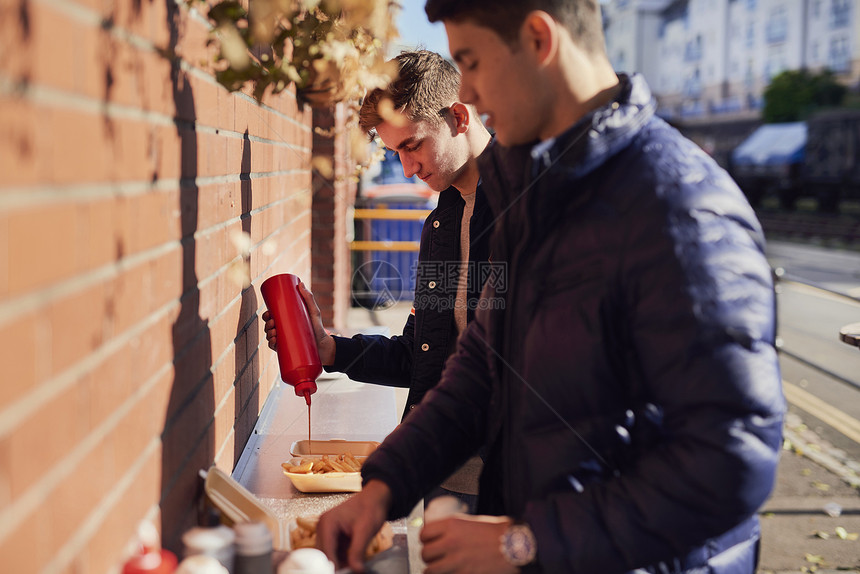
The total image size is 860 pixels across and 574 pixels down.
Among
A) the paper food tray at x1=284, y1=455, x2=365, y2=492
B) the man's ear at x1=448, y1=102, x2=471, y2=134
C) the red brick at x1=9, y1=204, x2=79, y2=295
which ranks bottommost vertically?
the paper food tray at x1=284, y1=455, x2=365, y2=492

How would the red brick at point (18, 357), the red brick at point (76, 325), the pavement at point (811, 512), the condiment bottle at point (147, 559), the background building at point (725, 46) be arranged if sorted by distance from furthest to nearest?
the background building at point (725, 46)
the pavement at point (811, 512)
the condiment bottle at point (147, 559)
the red brick at point (76, 325)
the red brick at point (18, 357)

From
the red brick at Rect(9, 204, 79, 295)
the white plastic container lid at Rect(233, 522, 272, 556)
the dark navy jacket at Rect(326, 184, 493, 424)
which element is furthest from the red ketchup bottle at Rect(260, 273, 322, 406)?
the red brick at Rect(9, 204, 79, 295)

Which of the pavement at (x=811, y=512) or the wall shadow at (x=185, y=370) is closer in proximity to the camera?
the wall shadow at (x=185, y=370)

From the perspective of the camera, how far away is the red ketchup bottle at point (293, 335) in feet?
8.34

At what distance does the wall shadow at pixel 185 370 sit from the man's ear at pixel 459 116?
1.19 m

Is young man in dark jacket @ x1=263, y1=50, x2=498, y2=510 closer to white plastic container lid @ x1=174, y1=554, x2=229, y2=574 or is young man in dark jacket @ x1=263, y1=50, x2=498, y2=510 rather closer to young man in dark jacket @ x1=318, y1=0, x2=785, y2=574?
young man in dark jacket @ x1=318, y1=0, x2=785, y2=574

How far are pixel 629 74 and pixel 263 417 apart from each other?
2.25 m

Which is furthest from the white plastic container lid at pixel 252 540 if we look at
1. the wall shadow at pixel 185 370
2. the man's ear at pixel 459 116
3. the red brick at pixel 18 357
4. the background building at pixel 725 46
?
the background building at pixel 725 46

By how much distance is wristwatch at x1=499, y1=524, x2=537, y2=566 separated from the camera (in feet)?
4.45

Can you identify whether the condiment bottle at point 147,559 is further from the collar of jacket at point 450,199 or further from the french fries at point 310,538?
the collar of jacket at point 450,199

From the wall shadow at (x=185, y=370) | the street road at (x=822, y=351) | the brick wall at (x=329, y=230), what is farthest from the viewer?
the street road at (x=822, y=351)

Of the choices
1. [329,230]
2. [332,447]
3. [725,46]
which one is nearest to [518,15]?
[332,447]

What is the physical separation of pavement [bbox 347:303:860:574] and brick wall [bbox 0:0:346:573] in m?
2.93

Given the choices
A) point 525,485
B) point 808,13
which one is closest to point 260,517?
point 525,485
